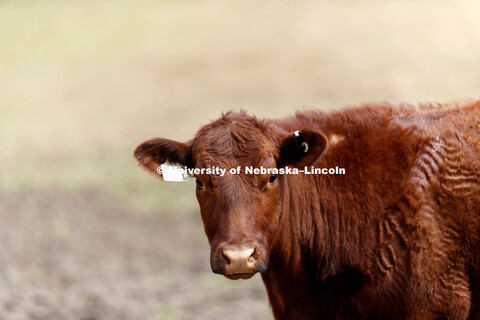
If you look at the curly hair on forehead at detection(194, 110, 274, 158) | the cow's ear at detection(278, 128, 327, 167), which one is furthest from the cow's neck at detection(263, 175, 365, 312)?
the curly hair on forehead at detection(194, 110, 274, 158)

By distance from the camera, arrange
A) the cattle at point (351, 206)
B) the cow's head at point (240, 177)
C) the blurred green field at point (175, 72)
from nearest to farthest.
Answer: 1. the cow's head at point (240, 177)
2. the cattle at point (351, 206)
3. the blurred green field at point (175, 72)

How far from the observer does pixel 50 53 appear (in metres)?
28.1

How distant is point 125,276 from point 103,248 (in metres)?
1.37

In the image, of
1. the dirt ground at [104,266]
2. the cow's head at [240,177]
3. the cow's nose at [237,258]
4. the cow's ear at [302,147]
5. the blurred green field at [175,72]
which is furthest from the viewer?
the blurred green field at [175,72]

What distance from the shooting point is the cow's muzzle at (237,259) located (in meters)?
5.13

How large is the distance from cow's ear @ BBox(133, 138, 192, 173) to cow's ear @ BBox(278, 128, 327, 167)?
0.73m

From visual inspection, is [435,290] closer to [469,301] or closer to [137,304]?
[469,301]

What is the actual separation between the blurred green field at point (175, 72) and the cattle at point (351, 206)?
7.39 metres

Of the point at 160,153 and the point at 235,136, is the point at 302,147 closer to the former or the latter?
the point at 235,136

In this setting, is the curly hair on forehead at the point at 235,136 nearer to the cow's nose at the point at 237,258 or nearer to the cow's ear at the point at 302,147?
the cow's ear at the point at 302,147

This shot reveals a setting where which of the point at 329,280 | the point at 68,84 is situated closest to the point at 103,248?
the point at 329,280

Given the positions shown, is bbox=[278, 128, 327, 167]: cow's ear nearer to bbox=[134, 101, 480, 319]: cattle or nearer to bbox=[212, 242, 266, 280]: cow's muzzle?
bbox=[134, 101, 480, 319]: cattle

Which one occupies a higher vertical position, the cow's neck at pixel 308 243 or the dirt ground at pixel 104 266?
the dirt ground at pixel 104 266

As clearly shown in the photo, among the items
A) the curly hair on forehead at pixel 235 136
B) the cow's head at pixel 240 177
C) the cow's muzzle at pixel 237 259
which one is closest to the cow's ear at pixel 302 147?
the cow's head at pixel 240 177
